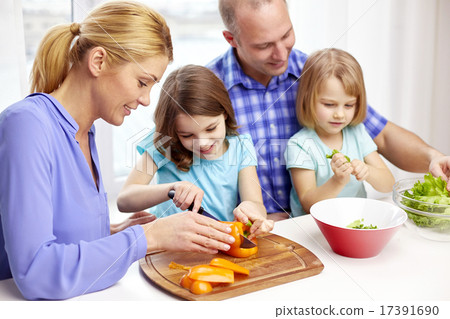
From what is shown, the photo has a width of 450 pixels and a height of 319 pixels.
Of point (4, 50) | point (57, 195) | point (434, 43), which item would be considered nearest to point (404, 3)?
point (434, 43)

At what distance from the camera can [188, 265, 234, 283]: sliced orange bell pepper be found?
0.88 meters

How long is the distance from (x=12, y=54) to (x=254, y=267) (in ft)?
3.45

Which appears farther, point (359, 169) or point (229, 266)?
point (359, 169)

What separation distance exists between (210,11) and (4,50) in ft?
2.64

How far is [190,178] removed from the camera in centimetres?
153

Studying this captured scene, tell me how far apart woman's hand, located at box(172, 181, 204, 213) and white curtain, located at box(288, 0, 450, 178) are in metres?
1.51

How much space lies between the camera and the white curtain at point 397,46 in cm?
247

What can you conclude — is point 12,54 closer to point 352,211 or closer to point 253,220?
point 253,220

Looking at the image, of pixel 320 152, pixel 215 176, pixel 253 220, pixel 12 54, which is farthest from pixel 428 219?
pixel 12 54

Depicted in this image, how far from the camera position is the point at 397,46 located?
2.74 metres

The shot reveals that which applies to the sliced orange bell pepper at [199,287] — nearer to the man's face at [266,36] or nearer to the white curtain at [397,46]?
the man's face at [266,36]

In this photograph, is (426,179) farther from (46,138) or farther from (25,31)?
(25,31)

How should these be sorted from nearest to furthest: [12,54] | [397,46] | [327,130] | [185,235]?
[185,235] < [12,54] < [327,130] < [397,46]

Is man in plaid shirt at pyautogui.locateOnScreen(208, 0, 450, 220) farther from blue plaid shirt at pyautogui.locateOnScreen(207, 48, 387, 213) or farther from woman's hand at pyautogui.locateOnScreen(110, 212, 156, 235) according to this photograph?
woman's hand at pyautogui.locateOnScreen(110, 212, 156, 235)
